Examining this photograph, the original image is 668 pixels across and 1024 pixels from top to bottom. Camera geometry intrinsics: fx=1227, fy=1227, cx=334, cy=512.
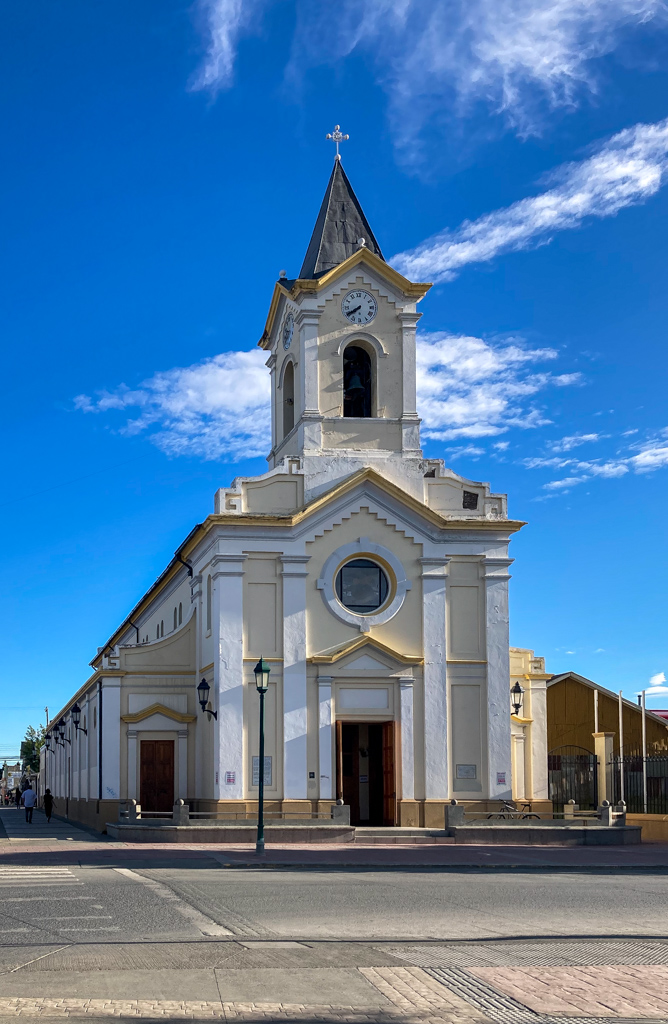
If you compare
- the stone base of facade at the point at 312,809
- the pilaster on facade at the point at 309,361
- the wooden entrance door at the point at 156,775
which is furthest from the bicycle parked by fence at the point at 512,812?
the pilaster on facade at the point at 309,361

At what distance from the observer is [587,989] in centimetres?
974

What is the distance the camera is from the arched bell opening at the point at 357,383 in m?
37.7

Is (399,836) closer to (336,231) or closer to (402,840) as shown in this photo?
(402,840)

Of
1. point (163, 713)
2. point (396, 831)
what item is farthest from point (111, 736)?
point (396, 831)

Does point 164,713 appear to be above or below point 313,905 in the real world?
above

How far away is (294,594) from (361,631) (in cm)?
221

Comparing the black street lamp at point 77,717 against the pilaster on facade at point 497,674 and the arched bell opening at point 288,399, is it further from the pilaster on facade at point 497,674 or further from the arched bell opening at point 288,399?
the pilaster on facade at point 497,674

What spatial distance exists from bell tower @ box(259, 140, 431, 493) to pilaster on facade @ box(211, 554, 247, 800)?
3.68 metres

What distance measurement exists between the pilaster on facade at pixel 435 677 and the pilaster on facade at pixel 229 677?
531 cm

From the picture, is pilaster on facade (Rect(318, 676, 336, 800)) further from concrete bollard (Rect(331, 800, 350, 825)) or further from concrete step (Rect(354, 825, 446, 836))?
concrete bollard (Rect(331, 800, 350, 825))

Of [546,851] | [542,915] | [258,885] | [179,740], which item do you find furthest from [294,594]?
[542,915]

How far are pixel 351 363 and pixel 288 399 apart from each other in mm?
2677

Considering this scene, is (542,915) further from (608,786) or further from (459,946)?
(608,786)

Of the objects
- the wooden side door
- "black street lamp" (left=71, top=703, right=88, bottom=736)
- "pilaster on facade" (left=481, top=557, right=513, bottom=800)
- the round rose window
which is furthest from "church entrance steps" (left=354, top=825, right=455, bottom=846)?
"black street lamp" (left=71, top=703, right=88, bottom=736)
